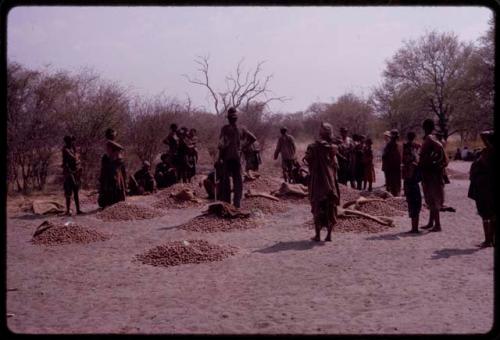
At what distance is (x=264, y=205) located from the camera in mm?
10938

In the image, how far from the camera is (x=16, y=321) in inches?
182

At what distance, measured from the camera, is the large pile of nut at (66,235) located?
323 inches

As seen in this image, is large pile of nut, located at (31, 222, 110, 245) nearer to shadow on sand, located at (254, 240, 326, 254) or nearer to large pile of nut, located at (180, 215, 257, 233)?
large pile of nut, located at (180, 215, 257, 233)

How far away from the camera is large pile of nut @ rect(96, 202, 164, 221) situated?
34.0 feet

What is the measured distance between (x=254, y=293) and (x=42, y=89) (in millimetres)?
14396

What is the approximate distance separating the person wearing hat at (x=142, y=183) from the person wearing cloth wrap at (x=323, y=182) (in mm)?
7254

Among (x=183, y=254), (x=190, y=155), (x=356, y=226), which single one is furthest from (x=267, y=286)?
(x=190, y=155)

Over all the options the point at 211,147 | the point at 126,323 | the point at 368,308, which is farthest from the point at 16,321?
the point at 211,147

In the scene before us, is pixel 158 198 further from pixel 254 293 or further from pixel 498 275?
pixel 498 275

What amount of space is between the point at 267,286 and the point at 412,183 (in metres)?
4.14

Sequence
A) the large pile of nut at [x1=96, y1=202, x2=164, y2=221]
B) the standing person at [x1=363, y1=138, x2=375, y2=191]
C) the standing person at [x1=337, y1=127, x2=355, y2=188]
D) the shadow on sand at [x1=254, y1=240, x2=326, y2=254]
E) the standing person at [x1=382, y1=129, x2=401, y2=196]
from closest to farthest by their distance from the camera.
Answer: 1. the shadow on sand at [x1=254, y1=240, x2=326, y2=254]
2. the large pile of nut at [x1=96, y1=202, x2=164, y2=221]
3. the standing person at [x1=382, y1=129, x2=401, y2=196]
4. the standing person at [x1=363, y1=138, x2=375, y2=191]
5. the standing person at [x1=337, y1=127, x2=355, y2=188]

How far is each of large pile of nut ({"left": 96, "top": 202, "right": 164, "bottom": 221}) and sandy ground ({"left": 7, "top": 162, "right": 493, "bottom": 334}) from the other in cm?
168

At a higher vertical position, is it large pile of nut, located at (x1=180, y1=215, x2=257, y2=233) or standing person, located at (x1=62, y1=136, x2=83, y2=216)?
standing person, located at (x1=62, y1=136, x2=83, y2=216)

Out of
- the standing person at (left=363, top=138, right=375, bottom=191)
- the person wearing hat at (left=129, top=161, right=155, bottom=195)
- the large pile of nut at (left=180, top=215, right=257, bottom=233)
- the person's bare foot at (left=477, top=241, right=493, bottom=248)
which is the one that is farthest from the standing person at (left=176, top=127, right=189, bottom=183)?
the person's bare foot at (left=477, top=241, right=493, bottom=248)
